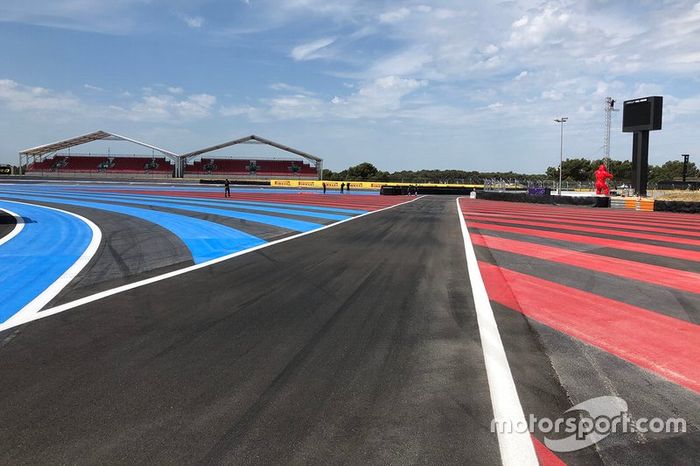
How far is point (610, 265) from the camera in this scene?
8.67 m

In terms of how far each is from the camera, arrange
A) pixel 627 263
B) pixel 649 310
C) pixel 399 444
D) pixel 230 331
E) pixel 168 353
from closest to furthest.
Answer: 1. pixel 399 444
2. pixel 168 353
3. pixel 230 331
4. pixel 649 310
5. pixel 627 263

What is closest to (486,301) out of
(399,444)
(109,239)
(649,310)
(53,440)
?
(649,310)

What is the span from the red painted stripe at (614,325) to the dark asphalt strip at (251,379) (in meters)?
0.85

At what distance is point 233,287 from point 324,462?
432 centimetres

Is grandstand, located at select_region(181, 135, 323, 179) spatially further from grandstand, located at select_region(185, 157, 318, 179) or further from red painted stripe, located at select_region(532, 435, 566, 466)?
red painted stripe, located at select_region(532, 435, 566, 466)

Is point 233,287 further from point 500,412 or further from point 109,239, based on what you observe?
point 109,239

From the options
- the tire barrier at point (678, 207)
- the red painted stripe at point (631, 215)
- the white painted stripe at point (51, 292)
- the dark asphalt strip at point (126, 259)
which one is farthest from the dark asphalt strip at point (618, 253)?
the tire barrier at point (678, 207)

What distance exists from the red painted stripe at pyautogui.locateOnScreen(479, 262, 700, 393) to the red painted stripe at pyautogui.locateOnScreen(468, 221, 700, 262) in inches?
209

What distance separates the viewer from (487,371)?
11.8ft

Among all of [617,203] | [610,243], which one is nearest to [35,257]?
[610,243]

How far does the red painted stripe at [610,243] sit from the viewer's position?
10328 millimetres

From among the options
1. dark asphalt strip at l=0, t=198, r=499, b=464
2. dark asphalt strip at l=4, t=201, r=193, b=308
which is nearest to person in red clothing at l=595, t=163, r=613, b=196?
dark asphalt strip at l=4, t=201, r=193, b=308

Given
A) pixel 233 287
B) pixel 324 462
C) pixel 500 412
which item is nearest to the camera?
pixel 324 462

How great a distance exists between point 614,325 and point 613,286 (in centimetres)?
225
